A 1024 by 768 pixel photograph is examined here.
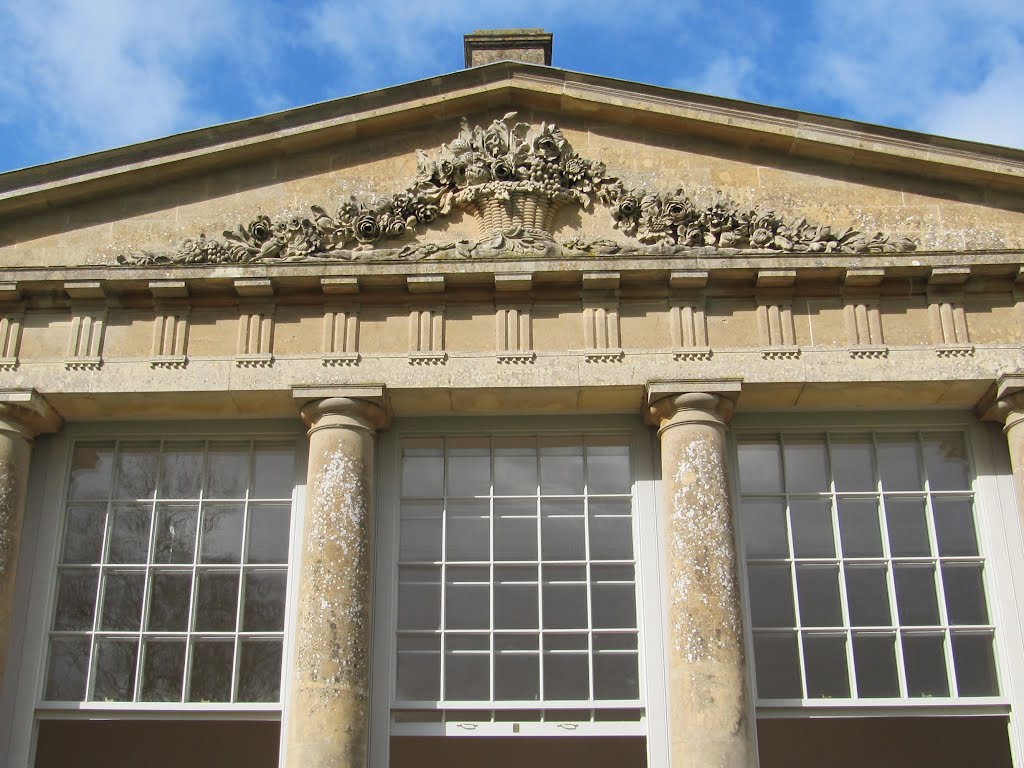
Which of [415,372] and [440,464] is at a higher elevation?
[415,372]

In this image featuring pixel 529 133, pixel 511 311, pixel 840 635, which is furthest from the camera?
pixel 529 133

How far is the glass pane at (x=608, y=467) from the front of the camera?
11.9m

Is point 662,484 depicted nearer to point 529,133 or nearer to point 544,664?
point 544,664

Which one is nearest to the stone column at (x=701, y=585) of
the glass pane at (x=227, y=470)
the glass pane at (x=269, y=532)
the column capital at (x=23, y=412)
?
the glass pane at (x=269, y=532)

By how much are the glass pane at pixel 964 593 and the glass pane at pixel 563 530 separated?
3.41m

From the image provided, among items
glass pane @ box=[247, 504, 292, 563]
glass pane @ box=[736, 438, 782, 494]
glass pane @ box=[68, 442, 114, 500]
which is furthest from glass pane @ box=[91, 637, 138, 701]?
glass pane @ box=[736, 438, 782, 494]

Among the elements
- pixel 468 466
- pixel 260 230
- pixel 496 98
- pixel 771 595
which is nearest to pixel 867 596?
pixel 771 595

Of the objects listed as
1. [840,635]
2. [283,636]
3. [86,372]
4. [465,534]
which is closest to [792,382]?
[840,635]

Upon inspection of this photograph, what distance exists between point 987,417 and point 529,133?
547cm

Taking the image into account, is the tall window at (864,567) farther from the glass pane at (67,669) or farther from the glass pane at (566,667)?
the glass pane at (67,669)

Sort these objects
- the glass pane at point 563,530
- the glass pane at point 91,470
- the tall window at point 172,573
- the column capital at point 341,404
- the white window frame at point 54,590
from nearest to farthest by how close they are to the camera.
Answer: the white window frame at point 54,590 < the tall window at point 172,573 < the column capital at point 341,404 < the glass pane at point 563,530 < the glass pane at point 91,470

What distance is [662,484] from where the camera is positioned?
38.2 ft

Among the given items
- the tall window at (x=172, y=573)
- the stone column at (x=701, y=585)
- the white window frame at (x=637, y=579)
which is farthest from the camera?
the tall window at (x=172, y=573)

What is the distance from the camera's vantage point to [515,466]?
12.0 m
